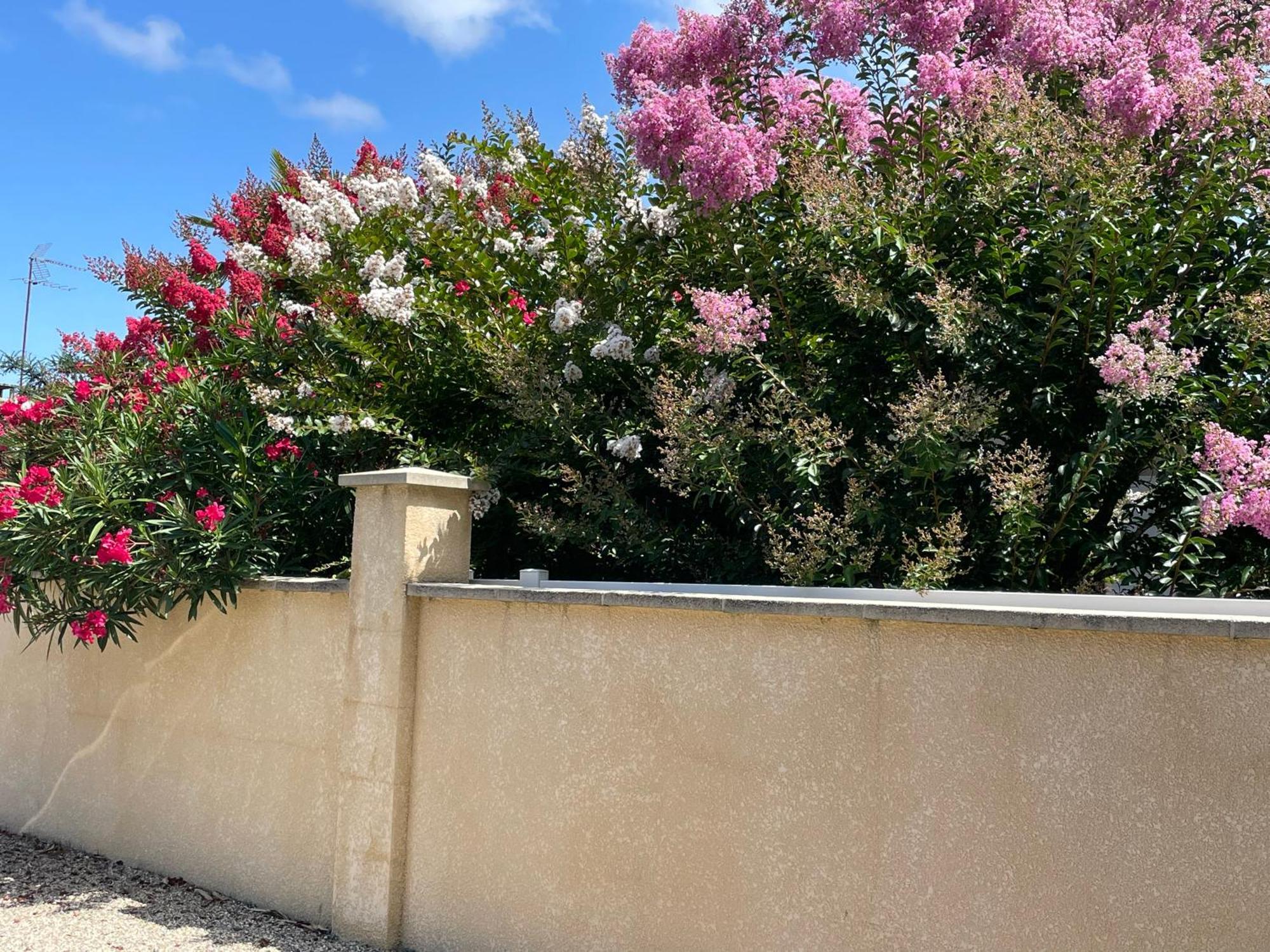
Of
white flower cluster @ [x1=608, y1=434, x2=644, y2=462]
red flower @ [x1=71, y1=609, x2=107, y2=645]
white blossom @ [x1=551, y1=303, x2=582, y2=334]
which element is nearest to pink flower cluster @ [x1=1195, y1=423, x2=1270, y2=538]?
white flower cluster @ [x1=608, y1=434, x2=644, y2=462]

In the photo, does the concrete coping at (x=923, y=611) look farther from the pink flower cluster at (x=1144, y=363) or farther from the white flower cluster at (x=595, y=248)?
the white flower cluster at (x=595, y=248)

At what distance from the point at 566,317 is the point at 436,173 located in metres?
1.40

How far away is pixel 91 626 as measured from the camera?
207 inches

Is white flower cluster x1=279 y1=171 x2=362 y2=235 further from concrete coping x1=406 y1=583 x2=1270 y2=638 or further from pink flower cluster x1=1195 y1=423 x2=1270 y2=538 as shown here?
pink flower cluster x1=1195 y1=423 x2=1270 y2=538

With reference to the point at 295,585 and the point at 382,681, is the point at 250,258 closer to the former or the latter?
the point at 295,585

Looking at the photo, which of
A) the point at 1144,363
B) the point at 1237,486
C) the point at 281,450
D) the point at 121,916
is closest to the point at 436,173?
the point at 281,450

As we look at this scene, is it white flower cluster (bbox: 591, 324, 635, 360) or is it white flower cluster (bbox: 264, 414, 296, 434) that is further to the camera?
white flower cluster (bbox: 264, 414, 296, 434)

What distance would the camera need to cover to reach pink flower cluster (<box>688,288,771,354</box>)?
4148mm

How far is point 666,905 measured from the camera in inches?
145

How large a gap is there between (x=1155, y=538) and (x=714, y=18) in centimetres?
307

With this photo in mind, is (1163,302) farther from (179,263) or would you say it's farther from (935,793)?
(179,263)

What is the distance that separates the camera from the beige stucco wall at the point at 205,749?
477cm

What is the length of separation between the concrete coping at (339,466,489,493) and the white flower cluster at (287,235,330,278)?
1.56 metres

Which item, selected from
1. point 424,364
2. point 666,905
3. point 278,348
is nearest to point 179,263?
point 278,348
